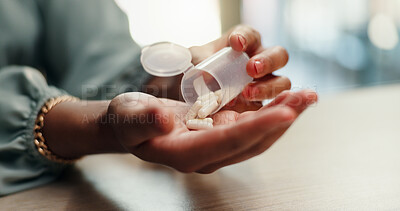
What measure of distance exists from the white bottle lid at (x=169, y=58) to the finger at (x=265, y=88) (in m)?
0.11

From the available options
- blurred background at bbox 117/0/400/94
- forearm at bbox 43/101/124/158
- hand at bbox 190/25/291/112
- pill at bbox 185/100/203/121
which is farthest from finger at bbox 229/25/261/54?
blurred background at bbox 117/0/400/94

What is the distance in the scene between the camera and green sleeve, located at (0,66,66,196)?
433 mm

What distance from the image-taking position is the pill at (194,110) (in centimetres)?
45

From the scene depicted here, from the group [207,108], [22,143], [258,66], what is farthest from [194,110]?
[22,143]

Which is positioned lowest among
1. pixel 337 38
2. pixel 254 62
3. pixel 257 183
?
pixel 337 38

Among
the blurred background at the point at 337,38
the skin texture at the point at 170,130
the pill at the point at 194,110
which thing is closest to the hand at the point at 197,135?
the skin texture at the point at 170,130

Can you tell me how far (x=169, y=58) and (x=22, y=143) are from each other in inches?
8.9

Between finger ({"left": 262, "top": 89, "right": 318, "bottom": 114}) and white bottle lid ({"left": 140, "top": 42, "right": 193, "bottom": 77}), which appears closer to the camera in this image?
finger ({"left": 262, "top": 89, "right": 318, "bottom": 114})

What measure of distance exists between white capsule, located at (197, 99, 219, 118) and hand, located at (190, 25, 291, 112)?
2cm

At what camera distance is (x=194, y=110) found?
0.47 meters

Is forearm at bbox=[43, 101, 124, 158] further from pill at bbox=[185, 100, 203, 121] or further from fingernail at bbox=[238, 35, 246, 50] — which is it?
fingernail at bbox=[238, 35, 246, 50]

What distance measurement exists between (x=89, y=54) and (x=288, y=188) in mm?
417

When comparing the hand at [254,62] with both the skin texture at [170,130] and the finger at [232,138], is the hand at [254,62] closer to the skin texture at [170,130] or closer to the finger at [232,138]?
the skin texture at [170,130]

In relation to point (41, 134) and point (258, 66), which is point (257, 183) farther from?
point (41, 134)
